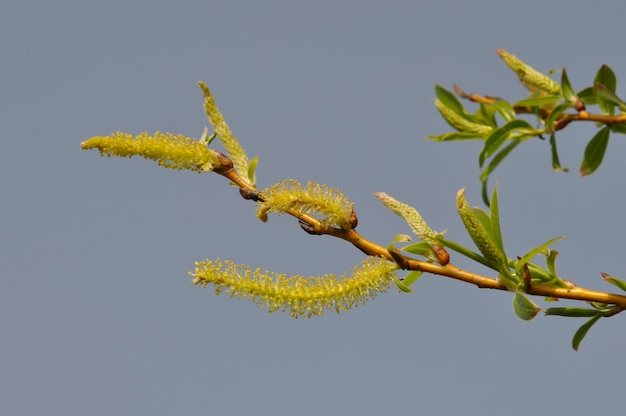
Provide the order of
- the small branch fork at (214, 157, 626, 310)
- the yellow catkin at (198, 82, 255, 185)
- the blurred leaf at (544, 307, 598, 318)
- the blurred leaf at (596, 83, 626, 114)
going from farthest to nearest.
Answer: the yellow catkin at (198, 82, 255, 185) < the blurred leaf at (544, 307, 598, 318) < the small branch fork at (214, 157, 626, 310) < the blurred leaf at (596, 83, 626, 114)

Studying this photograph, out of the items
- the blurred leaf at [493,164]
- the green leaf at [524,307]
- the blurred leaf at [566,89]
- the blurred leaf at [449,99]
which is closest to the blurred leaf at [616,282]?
the green leaf at [524,307]

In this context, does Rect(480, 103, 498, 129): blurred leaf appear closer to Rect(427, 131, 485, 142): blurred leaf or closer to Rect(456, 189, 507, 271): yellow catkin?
Rect(427, 131, 485, 142): blurred leaf

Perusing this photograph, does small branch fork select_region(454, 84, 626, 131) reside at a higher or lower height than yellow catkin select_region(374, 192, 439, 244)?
higher

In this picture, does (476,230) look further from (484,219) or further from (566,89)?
(566,89)

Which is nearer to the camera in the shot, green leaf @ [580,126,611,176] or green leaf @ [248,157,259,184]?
green leaf @ [580,126,611,176]

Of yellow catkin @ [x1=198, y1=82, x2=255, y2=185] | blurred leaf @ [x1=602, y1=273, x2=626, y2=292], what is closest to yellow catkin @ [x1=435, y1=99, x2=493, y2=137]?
blurred leaf @ [x1=602, y1=273, x2=626, y2=292]

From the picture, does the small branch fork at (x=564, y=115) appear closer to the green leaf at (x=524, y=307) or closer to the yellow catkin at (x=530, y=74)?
the yellow catkin at (x=530, y=74)

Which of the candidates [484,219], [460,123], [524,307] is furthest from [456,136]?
[524,307]
